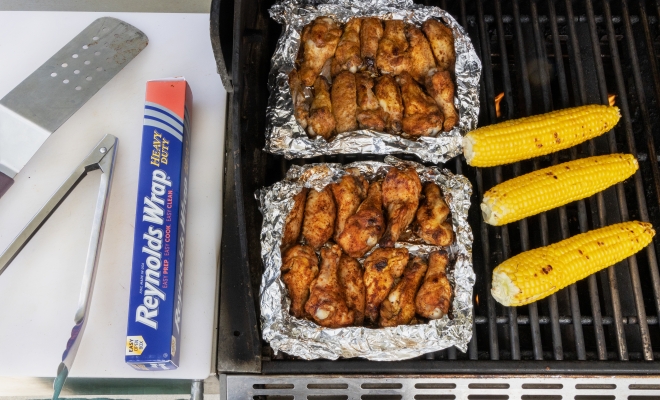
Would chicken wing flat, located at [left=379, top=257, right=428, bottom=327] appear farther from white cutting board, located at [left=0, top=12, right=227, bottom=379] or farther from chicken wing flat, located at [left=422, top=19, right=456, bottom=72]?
chicken wing flat, located at [left=422, top=19, right=456, bottom=72]

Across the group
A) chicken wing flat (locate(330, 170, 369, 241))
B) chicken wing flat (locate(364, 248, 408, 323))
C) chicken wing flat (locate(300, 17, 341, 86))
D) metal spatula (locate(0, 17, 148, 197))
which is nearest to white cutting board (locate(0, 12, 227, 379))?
metal spatula (locate(0, 17, 148, 197))

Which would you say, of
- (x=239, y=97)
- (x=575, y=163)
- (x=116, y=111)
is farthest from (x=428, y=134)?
(x=116, y=111)

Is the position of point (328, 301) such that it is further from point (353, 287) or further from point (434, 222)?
point (434, 222)

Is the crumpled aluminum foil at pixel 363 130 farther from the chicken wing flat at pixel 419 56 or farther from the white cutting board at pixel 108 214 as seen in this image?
the white cutting board at pixel 108 214

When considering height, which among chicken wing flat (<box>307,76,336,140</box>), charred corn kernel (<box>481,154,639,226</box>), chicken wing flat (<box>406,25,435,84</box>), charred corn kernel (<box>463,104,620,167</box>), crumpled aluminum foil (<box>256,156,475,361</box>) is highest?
chicken wing flat (<box>406,25,435,84</box>)

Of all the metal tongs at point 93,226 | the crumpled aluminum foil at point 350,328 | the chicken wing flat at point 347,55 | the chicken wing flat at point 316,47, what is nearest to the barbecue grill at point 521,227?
the crumpled aluminum foil at point 350,328

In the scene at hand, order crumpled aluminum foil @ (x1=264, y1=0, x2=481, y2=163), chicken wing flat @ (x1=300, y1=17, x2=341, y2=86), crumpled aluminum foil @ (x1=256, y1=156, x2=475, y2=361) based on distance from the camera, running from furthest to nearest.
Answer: chicken wing flat @ (x1=300, y1=17, x2=341, y2=86) → crumpled aluminum foil @ (x1=264, y1=0, x2=481, y2=163) → crumpled aluminum foil @ (x1=256, y1=156, x2=475, y2=361)

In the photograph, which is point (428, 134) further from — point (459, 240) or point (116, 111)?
point (116, 111)
